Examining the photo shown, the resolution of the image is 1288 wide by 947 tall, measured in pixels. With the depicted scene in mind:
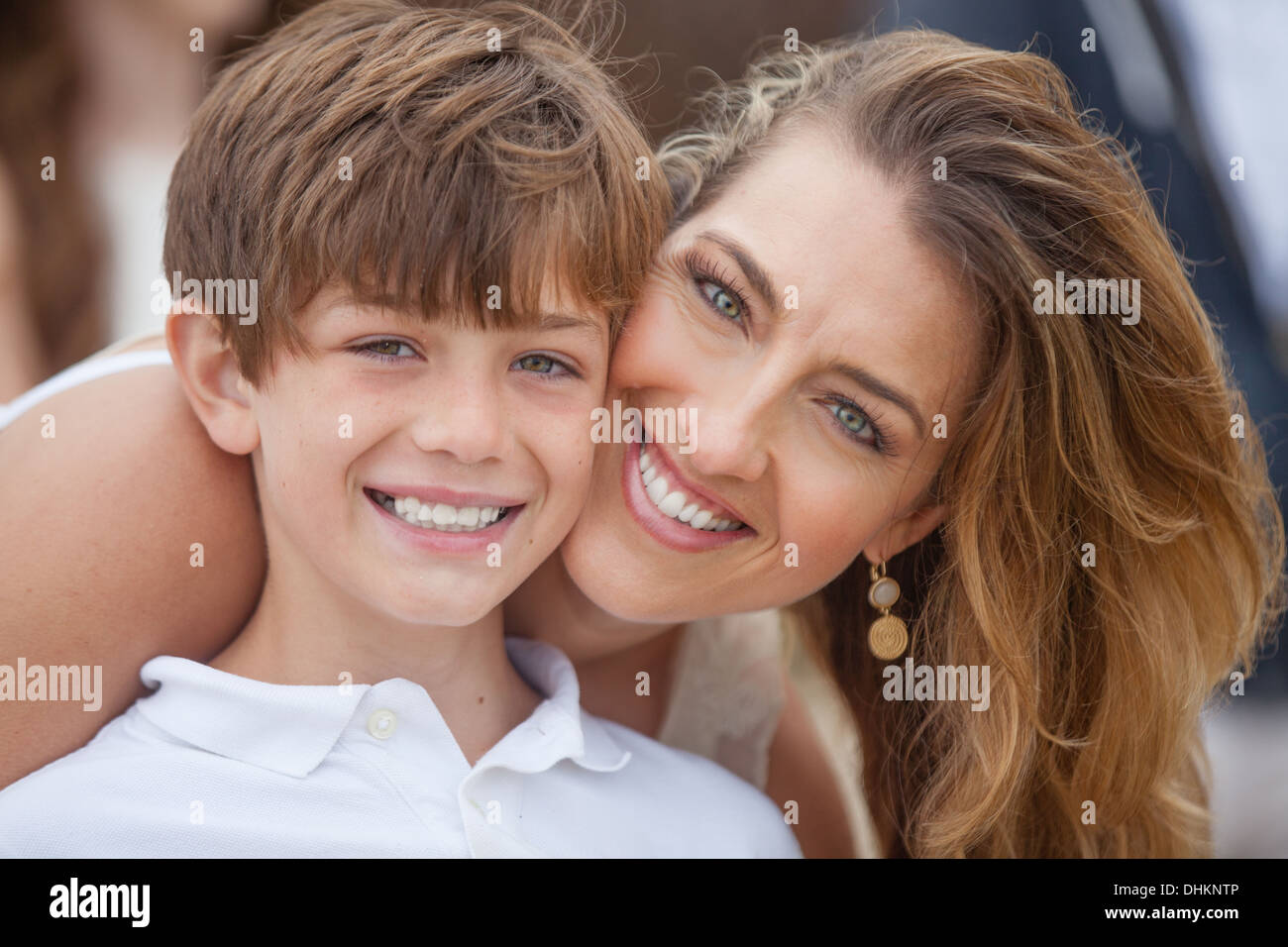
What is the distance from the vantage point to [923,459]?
53.4 inches

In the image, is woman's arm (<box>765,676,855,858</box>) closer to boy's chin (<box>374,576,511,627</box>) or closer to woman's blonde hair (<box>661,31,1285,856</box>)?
woman's blonde hair (<box>661,31,1285,856</box>)

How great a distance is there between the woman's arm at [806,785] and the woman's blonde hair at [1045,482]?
19cm

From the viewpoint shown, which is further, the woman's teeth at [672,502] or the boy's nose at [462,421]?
the woman's teeth at [672,502]

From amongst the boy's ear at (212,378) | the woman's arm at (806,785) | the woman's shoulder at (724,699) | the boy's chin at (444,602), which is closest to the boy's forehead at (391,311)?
the boy's ear at (212,378)

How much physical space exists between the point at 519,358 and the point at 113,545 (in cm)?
51

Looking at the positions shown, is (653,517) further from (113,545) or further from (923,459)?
(113,545)

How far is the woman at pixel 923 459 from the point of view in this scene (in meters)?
1.25

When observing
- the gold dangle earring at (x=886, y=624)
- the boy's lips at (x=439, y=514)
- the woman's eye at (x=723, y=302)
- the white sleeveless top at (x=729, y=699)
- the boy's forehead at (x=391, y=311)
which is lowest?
the white sleeveless top at (x=729, y=699)

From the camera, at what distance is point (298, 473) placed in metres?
1.13

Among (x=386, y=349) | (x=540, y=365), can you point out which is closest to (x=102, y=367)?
(x=386, y=349)

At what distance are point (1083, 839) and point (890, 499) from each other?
0.63 meters

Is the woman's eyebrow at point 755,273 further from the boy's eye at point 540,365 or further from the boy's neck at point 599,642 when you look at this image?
the boy's neck at point 599,642

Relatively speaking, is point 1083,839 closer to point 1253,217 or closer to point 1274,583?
point 1274,583
